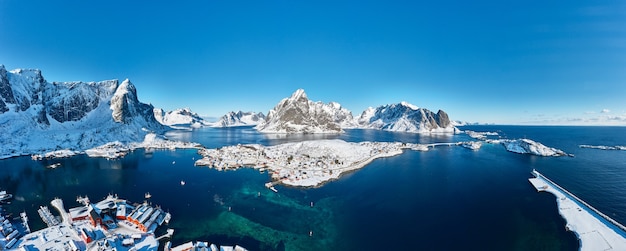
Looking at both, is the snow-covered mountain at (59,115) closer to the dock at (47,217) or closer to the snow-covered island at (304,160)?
the snow-covered island at (304,160)

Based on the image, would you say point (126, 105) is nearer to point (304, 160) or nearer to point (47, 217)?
point (47, 217)

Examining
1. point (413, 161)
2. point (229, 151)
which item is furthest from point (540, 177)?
point (229, 151)

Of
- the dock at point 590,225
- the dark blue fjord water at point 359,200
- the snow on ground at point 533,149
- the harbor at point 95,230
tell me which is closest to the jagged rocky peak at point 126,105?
the dark blue fjord water at point 359,200

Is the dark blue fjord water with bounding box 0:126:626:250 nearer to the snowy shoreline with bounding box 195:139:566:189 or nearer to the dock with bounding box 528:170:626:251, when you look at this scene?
the dock with bounding box 528:170:626:251

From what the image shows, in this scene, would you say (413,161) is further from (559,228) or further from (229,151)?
(229,151)

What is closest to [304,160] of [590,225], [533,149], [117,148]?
[590,225]
